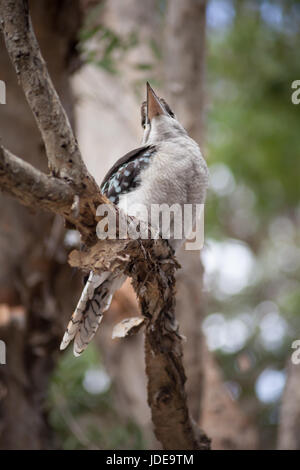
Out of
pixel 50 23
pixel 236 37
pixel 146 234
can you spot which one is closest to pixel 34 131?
pixel 50 23

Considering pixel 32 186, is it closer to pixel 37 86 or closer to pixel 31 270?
pixel 37 86

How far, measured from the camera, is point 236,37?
629 cm

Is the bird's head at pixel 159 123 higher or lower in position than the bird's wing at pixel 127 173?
higher

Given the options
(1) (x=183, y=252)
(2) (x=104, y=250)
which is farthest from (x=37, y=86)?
(1) (x=183, y=252)

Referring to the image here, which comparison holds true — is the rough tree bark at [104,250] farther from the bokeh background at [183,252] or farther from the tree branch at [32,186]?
the bokeh background at [183,252]

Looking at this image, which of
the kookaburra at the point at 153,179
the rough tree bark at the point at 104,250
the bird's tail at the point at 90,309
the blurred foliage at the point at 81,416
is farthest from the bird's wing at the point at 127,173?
the blurred foliage at the point at 81,416

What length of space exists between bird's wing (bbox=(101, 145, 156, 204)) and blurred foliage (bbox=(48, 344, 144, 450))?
1.68 m

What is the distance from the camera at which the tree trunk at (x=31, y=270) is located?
358cm

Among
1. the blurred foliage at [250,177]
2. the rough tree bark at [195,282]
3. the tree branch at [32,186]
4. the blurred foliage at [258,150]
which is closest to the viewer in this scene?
the tree branch at [32,186]

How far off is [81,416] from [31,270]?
157 centimetres

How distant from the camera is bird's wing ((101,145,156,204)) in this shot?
2.82 metres

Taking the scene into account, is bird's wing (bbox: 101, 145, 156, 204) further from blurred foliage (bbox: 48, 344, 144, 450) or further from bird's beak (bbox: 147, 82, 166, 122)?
blurred foliage (bbox: 48, 344, 144, 450)

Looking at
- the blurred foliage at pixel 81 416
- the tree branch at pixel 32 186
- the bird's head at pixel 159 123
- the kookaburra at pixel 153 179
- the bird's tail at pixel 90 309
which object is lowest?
the blurred foliage at pixel 81 416

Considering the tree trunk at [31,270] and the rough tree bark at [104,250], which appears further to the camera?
the tree trunk at [31,270]
